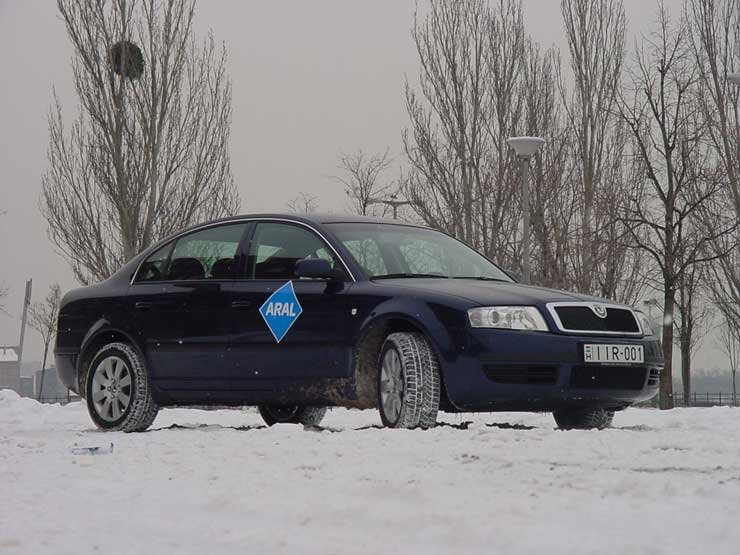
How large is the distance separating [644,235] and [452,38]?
6.68 meters

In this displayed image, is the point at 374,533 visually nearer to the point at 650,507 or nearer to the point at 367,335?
the point at 650,507

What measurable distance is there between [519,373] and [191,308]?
2607mm

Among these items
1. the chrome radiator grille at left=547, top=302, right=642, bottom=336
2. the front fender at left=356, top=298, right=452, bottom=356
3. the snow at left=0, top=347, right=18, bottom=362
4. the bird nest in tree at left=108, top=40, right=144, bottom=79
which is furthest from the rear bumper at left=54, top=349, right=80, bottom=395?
the snow at left=0, top=347, right=18, bottom=362

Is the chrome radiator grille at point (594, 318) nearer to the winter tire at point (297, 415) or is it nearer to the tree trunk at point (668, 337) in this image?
the winter tire at point (297, 415)

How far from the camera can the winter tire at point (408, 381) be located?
278 inches

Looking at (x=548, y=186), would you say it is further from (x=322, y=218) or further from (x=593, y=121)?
(x=322, y=218)

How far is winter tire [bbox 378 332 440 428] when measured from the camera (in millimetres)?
7062

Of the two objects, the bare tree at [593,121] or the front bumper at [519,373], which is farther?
the bare tree at [593,121]

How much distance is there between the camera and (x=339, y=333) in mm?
7645

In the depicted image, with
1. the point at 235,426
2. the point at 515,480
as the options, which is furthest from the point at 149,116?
the point at 515,480

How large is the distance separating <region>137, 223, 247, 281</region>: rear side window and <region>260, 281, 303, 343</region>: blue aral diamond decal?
0.54 m

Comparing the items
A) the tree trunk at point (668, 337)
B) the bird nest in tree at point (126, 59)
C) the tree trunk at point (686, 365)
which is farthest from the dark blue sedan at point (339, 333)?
the tree trunk at point (686, 365)

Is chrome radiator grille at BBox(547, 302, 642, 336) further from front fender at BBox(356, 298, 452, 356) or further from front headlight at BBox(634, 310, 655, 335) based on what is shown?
front fender at BBox(356, 298, 452, 356)

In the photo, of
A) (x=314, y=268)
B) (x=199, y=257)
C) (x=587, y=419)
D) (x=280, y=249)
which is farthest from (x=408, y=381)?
(x=199, y=257)
